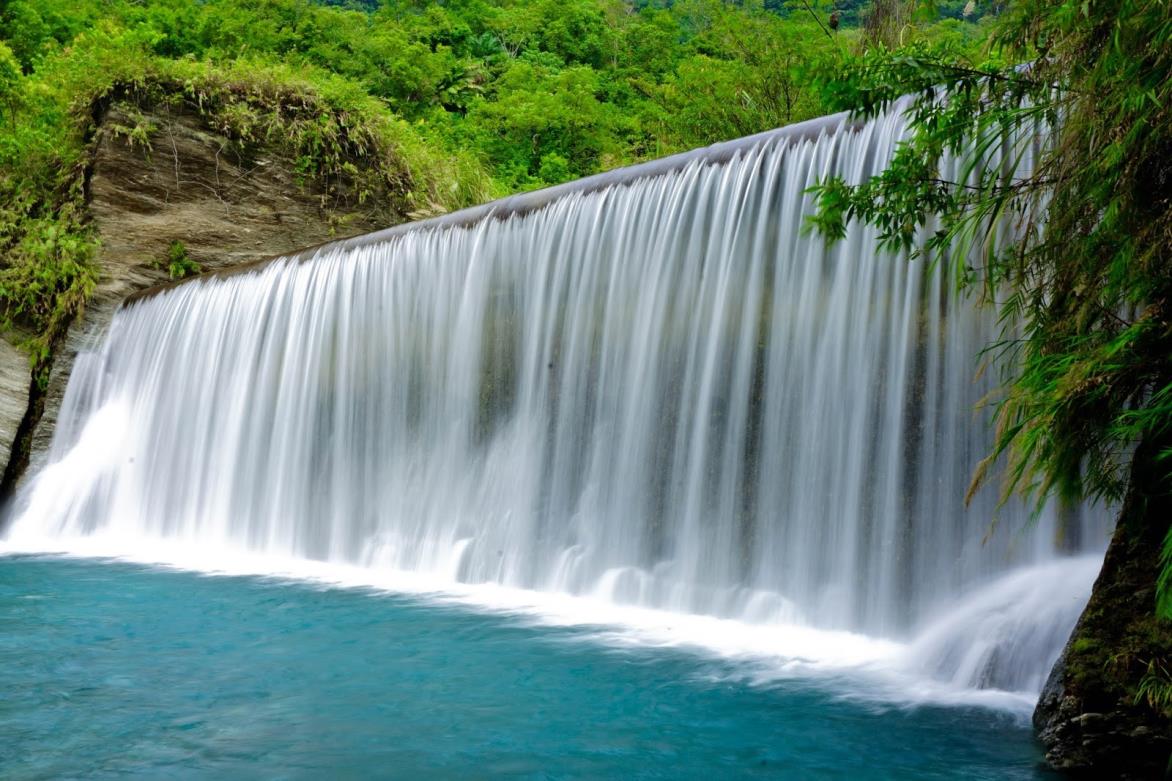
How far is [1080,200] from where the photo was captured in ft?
10.5

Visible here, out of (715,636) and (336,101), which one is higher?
(336,101)

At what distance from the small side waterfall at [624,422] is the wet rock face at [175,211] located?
1.47m

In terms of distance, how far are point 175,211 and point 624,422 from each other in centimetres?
859

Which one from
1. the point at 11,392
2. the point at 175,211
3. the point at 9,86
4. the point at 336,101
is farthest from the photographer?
the point at 336,101

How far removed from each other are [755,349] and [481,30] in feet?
92.6

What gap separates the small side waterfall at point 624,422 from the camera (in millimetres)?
5270

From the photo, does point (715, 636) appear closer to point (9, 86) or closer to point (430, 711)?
point (430, 711)

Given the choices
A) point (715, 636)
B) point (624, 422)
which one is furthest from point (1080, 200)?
point (624, 422)

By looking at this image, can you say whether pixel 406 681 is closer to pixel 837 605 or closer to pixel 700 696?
pixel 700 696

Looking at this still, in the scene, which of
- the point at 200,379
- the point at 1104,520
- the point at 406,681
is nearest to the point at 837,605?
the point at 1104,520

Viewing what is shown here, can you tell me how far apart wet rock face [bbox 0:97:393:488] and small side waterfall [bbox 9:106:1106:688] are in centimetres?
147

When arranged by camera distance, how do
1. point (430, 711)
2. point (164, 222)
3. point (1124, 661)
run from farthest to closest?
point (164, 222)
point (430, 711)
point (1124, 661)

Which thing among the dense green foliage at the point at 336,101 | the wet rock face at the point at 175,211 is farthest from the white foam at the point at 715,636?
the wet rock face at the point at 175,211

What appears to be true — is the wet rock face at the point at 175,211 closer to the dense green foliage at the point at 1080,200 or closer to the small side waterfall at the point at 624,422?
the small side waterfall at the point at 624,422
